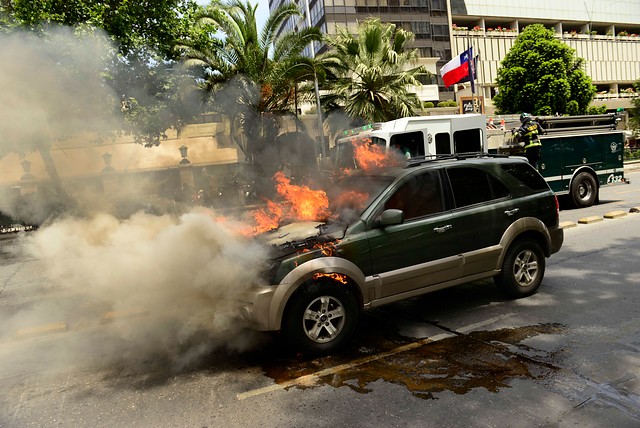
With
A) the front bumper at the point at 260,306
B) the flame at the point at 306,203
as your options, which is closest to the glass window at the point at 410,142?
the flame at the point at 306,203

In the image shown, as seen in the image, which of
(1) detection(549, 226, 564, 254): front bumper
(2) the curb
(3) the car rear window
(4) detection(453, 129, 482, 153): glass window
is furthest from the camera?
(4) detection(453, 129, 482, 153): glass window

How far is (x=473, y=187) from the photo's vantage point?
16.3 ft

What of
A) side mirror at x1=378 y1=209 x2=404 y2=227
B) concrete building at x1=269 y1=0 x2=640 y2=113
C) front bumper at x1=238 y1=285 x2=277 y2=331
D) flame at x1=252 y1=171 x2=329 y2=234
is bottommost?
front bumper at x1=238 y1=285 x2=277 y2=331

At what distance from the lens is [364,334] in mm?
4590

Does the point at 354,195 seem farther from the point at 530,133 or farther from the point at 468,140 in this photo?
the point at 468,140

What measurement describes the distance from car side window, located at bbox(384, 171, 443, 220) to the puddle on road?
1249 mm

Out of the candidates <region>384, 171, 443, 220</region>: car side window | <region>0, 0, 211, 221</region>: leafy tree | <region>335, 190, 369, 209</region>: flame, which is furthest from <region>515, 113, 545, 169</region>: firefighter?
<region>0, 0, 211, 221</region>: leafy tree

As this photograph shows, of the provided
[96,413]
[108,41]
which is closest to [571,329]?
[96,413]

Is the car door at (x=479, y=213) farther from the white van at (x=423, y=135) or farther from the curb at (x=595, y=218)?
the white van at (x=423, y=135)

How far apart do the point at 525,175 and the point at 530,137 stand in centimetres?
612

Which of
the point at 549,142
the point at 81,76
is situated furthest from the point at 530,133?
the point at 81,76

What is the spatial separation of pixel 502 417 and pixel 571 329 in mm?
1845

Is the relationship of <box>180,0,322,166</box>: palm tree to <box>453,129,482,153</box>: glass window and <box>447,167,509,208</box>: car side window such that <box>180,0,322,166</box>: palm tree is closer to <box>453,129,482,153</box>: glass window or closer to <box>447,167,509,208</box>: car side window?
<box>453,129,482,153</box>: glass window

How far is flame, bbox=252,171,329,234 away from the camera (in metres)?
4.78
